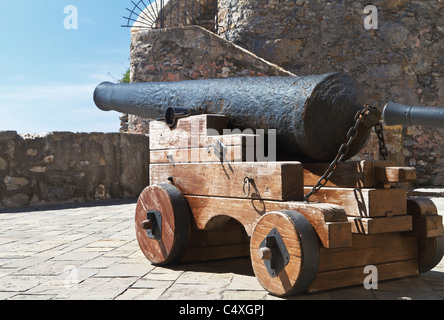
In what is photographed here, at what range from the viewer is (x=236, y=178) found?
3.20 m

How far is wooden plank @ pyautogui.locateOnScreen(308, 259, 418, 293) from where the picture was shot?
284cm

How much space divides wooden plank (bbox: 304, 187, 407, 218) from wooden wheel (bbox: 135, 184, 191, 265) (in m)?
0.98

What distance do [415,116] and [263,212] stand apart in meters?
3.86

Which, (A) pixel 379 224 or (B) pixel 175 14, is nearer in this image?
(A) pixel 379 224

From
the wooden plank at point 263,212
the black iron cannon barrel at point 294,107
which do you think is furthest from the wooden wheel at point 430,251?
the wooden plank at point 263,212

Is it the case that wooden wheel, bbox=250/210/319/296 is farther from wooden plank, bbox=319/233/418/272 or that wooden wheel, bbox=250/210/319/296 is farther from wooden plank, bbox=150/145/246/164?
wooden plank, bbox=150/145/246/164

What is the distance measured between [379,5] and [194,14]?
4629mm

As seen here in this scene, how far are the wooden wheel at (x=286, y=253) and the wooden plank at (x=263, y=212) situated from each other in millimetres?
56

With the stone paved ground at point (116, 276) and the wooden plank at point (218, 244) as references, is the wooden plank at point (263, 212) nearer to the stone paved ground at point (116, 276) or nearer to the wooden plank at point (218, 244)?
the wooden plank at point (218, 244)

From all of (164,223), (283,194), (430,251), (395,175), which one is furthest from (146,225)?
(430,251)

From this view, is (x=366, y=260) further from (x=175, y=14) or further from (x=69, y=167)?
(x=175, y=14)

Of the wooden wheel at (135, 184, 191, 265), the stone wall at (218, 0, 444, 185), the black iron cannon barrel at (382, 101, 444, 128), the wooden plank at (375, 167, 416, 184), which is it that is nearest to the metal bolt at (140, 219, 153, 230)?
the wooden wheel at (135, 184, 191, 265)

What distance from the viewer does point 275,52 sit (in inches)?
488
